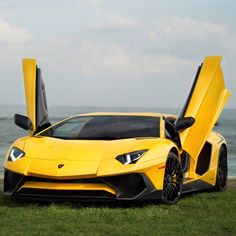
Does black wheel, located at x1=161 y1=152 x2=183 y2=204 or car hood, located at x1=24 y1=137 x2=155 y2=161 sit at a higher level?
car hood, located at x1=24 y1=137 x2=155 y2=161

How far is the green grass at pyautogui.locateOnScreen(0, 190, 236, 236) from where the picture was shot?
235 inches

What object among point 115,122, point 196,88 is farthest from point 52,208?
point 196,88

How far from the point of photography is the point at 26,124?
9117 mm

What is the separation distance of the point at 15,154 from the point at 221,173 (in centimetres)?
384

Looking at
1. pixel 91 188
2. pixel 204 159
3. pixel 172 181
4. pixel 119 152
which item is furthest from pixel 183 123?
pixel 91 188

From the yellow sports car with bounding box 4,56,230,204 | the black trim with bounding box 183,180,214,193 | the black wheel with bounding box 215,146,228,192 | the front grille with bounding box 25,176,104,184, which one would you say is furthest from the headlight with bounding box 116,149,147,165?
the black wheel with bounding box 215,146,228,192

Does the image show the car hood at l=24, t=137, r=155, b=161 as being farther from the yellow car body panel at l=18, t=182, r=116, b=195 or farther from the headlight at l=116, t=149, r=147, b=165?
the yellow car body panel at l=18, t=182, r=116, b=195

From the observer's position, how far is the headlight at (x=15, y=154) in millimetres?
7746

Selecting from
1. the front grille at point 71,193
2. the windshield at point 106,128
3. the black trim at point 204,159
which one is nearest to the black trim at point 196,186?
the black trim at point 204,159

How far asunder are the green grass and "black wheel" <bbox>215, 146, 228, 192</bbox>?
189cm

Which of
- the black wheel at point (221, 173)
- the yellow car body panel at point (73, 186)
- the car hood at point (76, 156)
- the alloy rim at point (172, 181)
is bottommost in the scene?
the black wheel at point (221, 173)

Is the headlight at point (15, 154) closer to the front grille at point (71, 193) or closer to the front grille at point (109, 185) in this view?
the front grille at point (109, 185)

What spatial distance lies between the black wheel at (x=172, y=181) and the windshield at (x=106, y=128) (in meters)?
0.55

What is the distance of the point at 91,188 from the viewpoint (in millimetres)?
7273
